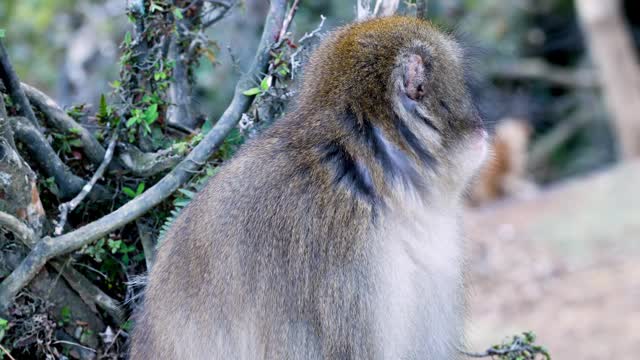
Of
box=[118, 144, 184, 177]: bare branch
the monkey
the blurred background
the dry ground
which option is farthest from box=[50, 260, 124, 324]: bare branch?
the dry ground

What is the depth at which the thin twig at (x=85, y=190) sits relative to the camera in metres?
2.63

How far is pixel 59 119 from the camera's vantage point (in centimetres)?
279

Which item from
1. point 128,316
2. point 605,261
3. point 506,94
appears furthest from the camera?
point 506,94

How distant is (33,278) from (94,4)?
656 centimetres

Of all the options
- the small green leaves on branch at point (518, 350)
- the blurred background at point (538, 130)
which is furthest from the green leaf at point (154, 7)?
the blurred background at point (538, 130)

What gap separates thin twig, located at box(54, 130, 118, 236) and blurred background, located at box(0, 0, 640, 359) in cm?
210

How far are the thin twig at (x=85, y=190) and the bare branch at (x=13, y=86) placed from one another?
0.63 ft

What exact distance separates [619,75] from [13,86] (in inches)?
387

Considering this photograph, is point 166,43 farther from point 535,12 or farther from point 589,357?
point 535,12

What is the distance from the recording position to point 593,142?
43.6 ft

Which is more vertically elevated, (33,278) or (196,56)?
(196,56)

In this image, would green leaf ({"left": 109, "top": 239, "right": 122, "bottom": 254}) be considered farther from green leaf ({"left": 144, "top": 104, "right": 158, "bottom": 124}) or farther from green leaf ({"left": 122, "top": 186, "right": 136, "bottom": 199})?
green leaf ({"left": 144, "top": 104, "right": 158, "bottom": 124})

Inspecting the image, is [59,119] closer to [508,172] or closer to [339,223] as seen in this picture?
[339,223]

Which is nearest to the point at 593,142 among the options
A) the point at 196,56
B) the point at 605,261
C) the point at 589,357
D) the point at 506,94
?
the point at 506,94
